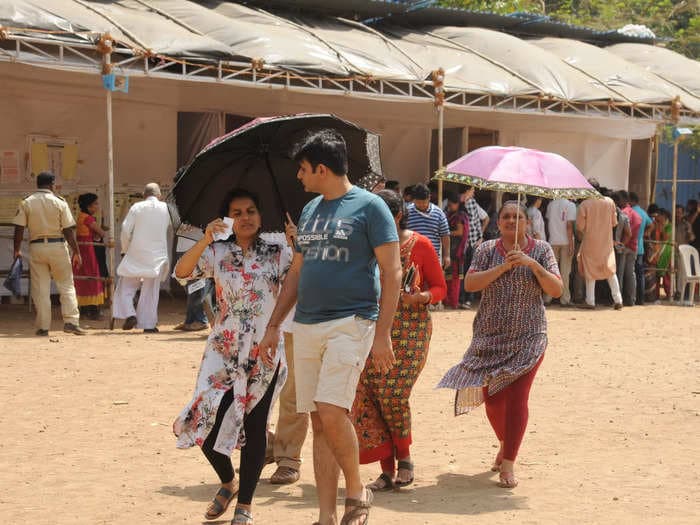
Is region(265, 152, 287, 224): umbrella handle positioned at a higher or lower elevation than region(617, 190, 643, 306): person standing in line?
higher

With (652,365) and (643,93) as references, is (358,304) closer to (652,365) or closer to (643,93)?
(652,365)

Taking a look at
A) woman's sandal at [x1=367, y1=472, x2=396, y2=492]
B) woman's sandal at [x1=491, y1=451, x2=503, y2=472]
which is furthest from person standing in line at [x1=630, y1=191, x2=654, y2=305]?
woman's sandal at [x1=367, y1=472, x2=396, y2=492]

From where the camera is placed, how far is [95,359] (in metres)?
10.3

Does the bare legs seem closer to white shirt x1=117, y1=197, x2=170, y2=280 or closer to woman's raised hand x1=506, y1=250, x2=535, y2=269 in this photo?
woman's raised hand x1=506, y1=250, x2=535, y2=269

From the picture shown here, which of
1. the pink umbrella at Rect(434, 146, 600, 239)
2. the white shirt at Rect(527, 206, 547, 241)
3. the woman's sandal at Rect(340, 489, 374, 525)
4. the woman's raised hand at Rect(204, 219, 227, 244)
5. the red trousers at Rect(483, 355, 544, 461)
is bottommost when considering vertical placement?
the woman's sandal at Rect(340, 489, 374, 525)

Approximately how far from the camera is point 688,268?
693 inches

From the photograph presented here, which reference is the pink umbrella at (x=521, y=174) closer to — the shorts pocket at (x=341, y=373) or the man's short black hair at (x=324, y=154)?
the man's short black hair at (x=324, y=154)

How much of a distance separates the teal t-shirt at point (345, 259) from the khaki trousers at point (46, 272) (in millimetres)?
7179

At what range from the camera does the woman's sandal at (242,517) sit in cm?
505

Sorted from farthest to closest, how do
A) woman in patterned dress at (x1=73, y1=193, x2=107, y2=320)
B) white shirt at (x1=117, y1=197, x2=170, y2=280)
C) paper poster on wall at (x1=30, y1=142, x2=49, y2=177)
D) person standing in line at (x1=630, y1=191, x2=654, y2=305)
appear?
1. person standing in line at (x1=630, y1=191, x2=654, y2=305)
2. paper poster on wall at (x1=30, y1=142, x2=49, y2=177)
3. woman in patterned dress at (x1=73, y1=193, x2=107, y2=320)
4. white shirt at (x1=117, y1=197, x2=170, y2=280)

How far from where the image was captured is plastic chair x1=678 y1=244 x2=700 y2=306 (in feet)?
57.5

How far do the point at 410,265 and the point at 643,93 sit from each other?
12047mm

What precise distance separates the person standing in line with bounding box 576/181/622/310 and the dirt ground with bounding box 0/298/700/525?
13.8 ft

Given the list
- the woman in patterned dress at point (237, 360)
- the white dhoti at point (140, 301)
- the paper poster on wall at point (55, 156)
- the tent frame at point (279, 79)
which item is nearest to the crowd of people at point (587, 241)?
the tent frame at point (279, 79)
